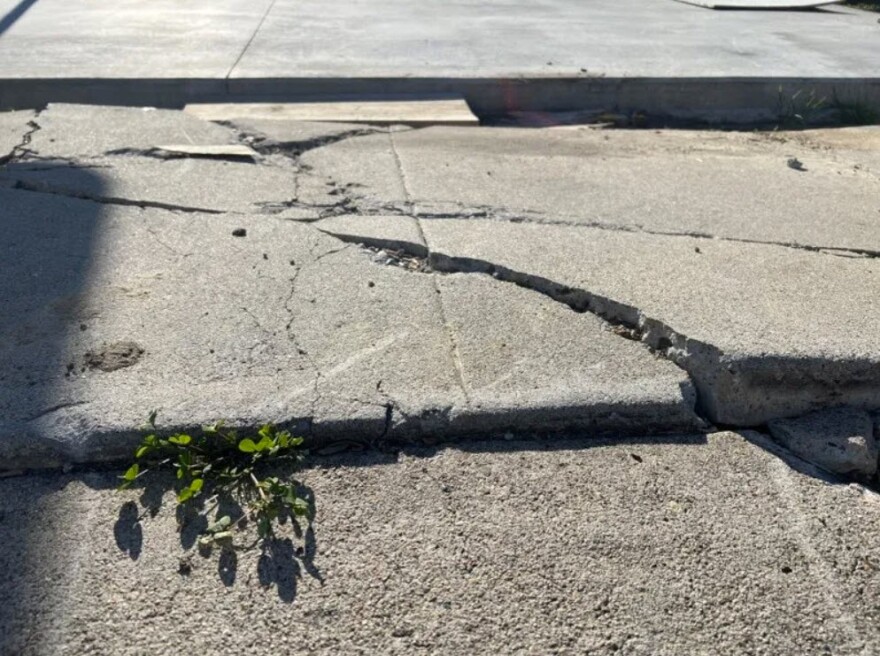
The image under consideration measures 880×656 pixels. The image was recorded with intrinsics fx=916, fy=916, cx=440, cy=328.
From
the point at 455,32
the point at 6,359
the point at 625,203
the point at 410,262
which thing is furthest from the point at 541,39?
the point at 6,359

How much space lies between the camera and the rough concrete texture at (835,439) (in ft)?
8.61

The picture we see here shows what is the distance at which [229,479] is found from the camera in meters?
2.39

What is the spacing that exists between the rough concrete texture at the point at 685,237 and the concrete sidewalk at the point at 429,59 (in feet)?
2.00

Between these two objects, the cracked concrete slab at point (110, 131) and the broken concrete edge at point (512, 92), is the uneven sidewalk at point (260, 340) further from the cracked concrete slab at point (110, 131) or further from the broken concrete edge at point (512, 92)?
the broken concrete edge at point (512, 92)

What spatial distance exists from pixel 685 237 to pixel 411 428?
1.79 m

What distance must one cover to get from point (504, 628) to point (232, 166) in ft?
10.1

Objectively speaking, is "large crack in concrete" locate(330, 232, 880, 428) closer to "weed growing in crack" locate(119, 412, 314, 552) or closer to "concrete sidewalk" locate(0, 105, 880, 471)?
"concrete sidewalk" locate(0, 105, 880, 471)

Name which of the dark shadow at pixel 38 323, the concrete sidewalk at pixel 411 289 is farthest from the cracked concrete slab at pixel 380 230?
the dark shadow at pixel 38 323

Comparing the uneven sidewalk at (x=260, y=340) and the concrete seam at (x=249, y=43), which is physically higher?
the concrete seam at (x=249, y=43)

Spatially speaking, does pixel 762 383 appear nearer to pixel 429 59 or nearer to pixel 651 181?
pixel 651 181

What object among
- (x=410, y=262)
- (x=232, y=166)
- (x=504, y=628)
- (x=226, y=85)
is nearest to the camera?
(x=504, y=628)

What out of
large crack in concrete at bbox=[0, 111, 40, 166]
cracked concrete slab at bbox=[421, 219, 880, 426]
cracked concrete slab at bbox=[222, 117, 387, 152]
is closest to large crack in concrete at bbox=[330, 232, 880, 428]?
cracked concrete slab at bbox=[421, 219, 880, 426]

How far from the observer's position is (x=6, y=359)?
2764 mm

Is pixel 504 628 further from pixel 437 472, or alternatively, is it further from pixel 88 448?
pixel 88 448
